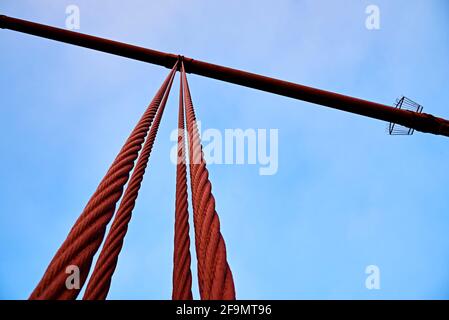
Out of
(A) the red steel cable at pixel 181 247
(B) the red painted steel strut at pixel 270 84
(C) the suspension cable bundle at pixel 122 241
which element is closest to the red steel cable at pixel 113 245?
(C) the suspension cable bundle at pixel 122 241

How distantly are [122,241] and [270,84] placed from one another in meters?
2.47

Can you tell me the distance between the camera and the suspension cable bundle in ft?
2.74

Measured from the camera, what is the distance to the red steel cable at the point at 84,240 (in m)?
0.80

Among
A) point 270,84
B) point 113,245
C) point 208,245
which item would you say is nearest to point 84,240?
point 113,245

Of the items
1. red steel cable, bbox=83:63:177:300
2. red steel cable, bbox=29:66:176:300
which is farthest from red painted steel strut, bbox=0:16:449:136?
red steel cable, bbox=29:66:176:300

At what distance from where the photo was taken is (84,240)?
0.87 m

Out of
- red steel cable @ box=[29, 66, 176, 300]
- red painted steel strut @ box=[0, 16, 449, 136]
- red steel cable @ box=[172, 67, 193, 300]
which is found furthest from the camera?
red painted steel strut @ box=[0, 16, 449, 136]

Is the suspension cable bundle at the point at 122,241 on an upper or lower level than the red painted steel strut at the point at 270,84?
lower

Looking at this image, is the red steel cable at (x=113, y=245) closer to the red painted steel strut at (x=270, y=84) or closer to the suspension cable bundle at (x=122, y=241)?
the suspension cable bundle at (x=122, y=241)

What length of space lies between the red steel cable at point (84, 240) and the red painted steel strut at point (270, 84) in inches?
84.2

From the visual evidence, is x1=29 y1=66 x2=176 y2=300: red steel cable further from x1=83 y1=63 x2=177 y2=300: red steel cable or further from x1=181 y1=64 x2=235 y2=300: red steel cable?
x1=181 y1=64 x2=235 y2=300: red steel cable

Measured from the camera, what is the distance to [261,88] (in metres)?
3.21
